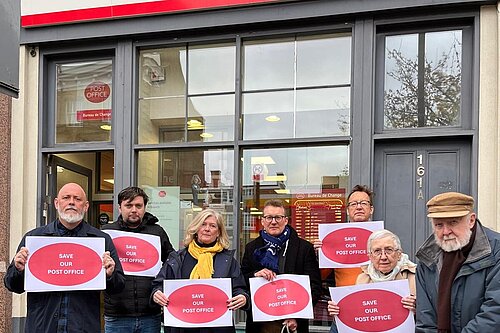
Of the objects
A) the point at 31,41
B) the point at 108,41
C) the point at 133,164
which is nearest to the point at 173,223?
the point at 133,164

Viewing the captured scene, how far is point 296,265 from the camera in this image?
17.0ft

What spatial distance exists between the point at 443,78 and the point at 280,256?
9.46ft

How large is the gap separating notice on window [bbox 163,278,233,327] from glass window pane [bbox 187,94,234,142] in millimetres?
2699

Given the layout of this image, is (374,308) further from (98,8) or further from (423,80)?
(98,8)

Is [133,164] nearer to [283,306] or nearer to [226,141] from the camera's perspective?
[226,141]

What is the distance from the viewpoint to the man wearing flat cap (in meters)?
3.63

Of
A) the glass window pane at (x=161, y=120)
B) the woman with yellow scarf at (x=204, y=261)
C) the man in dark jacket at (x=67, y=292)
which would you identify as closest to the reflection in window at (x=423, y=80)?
the glass window pane at (x=161, y=120)

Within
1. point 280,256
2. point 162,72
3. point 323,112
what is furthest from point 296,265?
point 162,72

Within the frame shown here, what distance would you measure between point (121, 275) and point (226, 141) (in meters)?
2.69

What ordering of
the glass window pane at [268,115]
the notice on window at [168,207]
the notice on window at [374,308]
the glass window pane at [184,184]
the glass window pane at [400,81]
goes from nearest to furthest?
the notice on window at [374,308] < the glass window pane at [400,81] < the glass window pane at [268,115] < the glass window pane at [184,184] < the notice on window at [168,207]

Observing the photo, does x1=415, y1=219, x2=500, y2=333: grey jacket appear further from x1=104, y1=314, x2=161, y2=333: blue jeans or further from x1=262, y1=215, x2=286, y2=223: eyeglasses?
x1=104, y1=314, x2=161, y2=333: blue jeans

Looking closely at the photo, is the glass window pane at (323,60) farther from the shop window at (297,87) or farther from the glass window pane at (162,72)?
the glass window pane at (162,72)

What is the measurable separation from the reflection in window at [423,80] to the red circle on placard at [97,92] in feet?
11.4

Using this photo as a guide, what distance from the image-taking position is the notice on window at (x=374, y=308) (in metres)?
4.38
